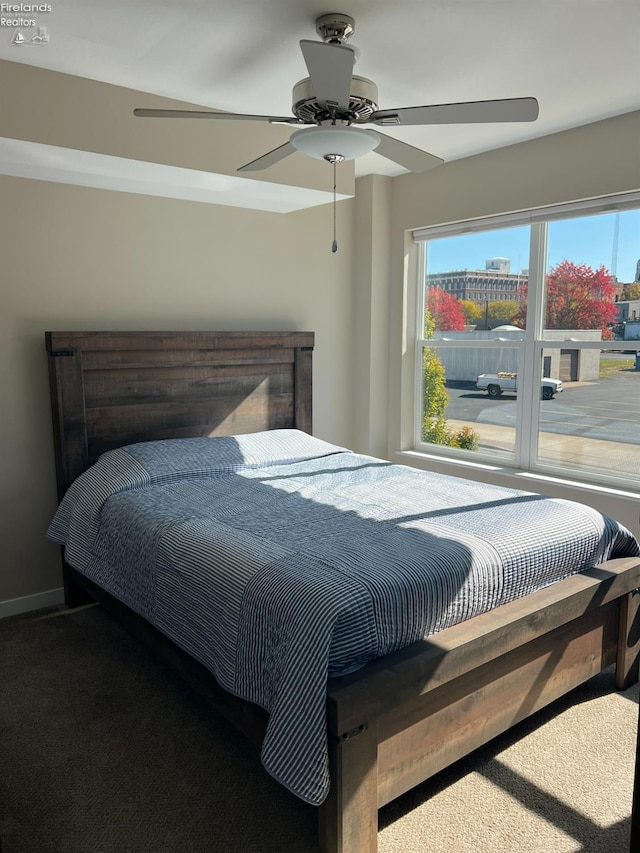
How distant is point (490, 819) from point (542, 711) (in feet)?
2.13

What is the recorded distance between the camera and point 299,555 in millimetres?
2148

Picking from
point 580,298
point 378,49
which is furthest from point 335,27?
point 580,298

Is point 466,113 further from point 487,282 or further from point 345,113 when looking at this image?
point 487,282

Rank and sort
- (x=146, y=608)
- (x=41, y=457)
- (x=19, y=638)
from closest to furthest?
(x=146, y=608), (x=19, y=638), (x=41, y=457)

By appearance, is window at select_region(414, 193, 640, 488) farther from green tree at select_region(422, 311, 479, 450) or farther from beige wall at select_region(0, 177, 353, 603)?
beige wall at select_region(0, 177, 353, 603)

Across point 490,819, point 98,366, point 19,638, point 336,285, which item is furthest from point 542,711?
point 336,285

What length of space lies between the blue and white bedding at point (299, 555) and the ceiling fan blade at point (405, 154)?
4.57ft

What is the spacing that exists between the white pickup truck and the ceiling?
1.45 metres

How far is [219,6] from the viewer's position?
2.18 meters

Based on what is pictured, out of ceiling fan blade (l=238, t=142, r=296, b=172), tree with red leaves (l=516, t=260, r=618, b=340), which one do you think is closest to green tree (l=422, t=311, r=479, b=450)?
tree with red leaves (l=516, t=260, r=618, b=340)

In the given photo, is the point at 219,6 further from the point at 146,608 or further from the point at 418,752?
the point at 418,752

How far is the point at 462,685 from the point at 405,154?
191 centimetres

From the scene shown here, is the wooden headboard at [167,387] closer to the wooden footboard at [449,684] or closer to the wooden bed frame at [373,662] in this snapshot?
the wooden bed frame at [373,662]

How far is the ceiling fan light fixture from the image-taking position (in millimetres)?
2119
